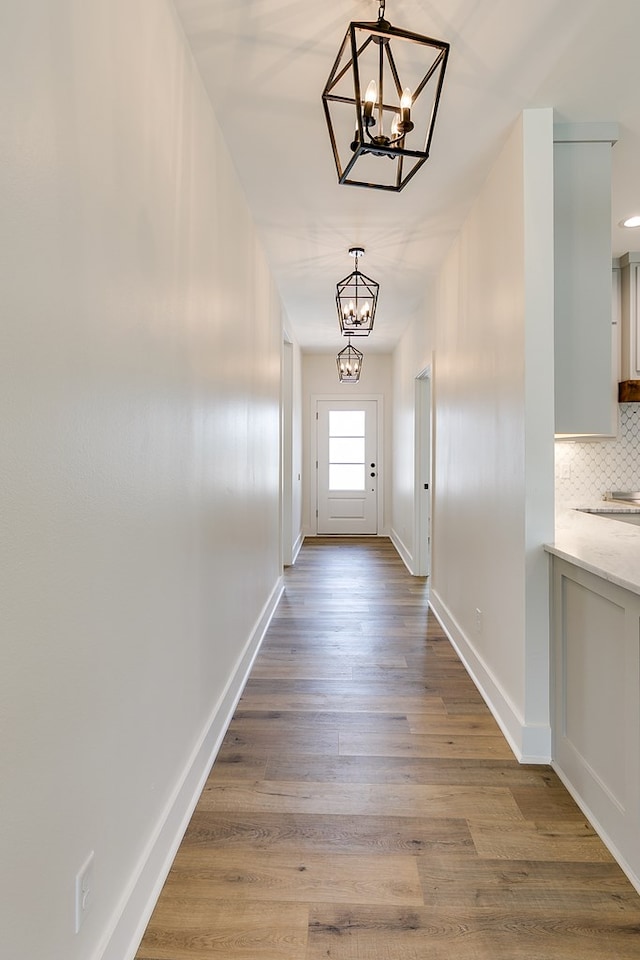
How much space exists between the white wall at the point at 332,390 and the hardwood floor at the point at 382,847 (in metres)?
5.35

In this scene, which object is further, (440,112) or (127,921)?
(440,112)

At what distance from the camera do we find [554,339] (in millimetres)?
2365

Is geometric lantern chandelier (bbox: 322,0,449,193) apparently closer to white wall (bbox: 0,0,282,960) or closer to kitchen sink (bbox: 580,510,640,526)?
white wall (bbox: 0,0,282,960)

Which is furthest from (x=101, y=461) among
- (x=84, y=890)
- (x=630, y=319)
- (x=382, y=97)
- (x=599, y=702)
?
(x=630, y=319)

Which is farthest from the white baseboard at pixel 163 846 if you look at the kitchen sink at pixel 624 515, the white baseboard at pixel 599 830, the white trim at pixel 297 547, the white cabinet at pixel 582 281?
the white trim at pixel 297 547

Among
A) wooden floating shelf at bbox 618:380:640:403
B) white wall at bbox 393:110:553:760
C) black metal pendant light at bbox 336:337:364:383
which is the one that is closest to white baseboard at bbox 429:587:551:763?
white wall at bbox 393:110:553:760

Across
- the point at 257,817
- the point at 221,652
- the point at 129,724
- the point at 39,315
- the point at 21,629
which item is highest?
the point at 39,315

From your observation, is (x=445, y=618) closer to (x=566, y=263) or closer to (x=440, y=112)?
(x=566, y=263)

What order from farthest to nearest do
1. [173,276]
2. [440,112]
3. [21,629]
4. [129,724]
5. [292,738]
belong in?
1. [292,738]
2. [440,112]
3. [173,276]
4. [129,724]
5. [21,629]

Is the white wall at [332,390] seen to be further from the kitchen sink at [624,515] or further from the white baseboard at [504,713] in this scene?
the white baseboard at [504,713]

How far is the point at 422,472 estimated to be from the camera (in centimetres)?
566

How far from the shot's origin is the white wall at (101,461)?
0.90 metres

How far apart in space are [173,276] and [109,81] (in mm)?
550

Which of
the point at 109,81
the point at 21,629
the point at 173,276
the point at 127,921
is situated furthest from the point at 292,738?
the point at 109,81
